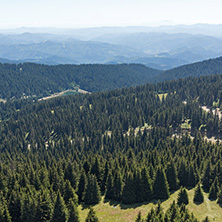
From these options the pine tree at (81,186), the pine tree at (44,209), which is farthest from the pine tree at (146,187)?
the pine tree at (44,209)

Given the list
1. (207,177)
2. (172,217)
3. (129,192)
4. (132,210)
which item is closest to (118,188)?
(129,192)

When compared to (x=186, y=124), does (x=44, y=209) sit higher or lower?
higher

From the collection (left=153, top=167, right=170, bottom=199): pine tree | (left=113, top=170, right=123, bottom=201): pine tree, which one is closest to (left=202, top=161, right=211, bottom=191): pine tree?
(left=153, top=167, right=170, bottom=199): pine tree

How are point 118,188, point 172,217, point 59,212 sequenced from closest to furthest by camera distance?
point 172,217
point 59,212
point 118,188

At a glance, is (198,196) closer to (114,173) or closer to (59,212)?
(114,173)

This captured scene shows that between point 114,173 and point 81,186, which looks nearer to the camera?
point 81,186

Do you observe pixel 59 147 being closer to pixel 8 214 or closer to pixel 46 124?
pixel 46 124

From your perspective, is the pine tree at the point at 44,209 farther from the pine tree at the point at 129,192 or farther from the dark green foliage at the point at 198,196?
the dark green foliage at the point at 198,196
